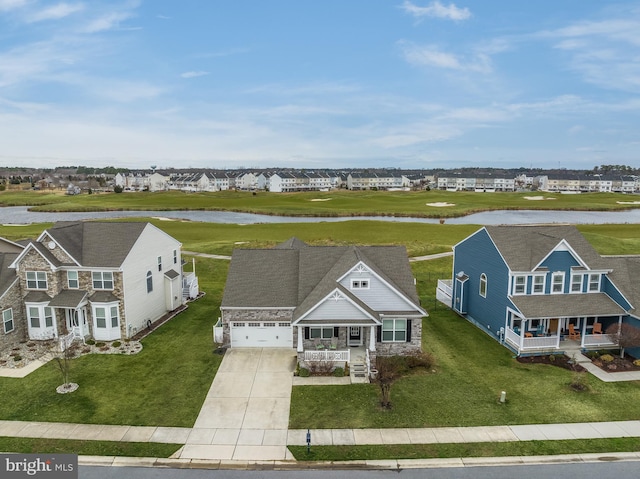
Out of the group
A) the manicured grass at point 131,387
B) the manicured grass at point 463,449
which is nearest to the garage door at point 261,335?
the manicured grass at point 131,387

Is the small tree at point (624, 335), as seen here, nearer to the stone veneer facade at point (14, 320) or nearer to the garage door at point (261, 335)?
the garage door at point (261, 335)

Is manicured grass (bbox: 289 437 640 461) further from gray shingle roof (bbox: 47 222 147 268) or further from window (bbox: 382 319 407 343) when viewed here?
gray shingle roof (bbox: 47 222 147 268)

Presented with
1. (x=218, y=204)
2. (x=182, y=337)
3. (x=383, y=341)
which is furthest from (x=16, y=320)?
(x=218, y=204)

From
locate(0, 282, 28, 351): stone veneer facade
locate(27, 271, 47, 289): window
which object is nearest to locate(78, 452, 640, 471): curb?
locate(0, 282, 28, 351): stone veneer facade

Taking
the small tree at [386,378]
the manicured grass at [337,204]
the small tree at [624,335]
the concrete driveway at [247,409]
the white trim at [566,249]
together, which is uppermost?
the white trim at [566,249]

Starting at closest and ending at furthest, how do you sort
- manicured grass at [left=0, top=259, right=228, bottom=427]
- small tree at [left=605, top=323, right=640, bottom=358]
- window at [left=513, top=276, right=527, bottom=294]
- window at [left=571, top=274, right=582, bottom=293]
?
manicured grass at [left=0, top=259, right=228, bottom=427] → small tree at [left=605, top=323, right=640, bottom=358] → window at [left=513, top=276, right=527, bottom=294] → window at [left=571, top=274, right=582, bottom=293]

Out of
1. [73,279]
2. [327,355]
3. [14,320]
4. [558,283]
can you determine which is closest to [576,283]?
[558,283]
